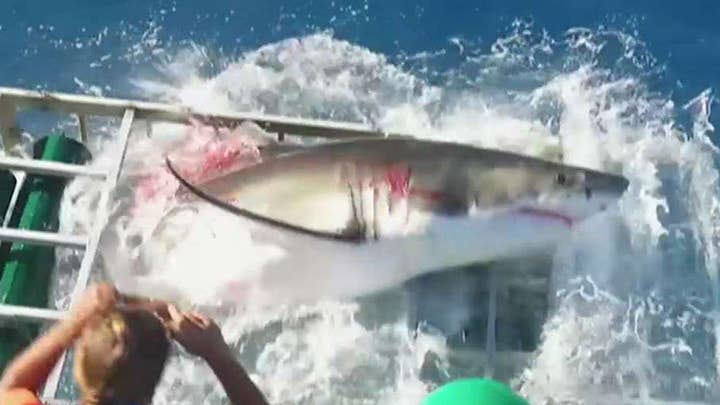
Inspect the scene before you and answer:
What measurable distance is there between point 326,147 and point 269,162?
0.11 meters

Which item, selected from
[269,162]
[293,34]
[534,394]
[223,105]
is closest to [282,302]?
[269,162]

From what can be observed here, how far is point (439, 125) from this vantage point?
3.62 meters

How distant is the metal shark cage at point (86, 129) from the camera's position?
8.87ft

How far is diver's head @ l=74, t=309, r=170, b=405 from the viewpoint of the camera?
184 cm

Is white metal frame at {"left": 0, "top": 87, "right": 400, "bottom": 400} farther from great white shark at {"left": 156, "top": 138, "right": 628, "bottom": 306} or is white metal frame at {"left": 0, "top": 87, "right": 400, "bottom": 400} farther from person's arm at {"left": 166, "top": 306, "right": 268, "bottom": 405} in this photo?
person's arm at {"left": 166, "top": 306, "right": 268, "bottom": 405}

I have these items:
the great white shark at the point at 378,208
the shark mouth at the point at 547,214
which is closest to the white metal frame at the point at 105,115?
the great white shark at the point at 378,208

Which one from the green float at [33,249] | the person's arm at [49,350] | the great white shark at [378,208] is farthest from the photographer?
the great white shark at [378,208]

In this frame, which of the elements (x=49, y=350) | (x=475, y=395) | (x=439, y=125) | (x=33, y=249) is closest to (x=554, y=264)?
(x=439, y=125)

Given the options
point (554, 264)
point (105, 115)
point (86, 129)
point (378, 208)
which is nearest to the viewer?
point (378, 208)

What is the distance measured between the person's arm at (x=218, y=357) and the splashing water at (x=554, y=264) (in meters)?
0.50

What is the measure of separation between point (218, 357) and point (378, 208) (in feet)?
2.48

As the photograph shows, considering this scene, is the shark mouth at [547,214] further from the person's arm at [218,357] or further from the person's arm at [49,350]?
the person's arm at [49,350]

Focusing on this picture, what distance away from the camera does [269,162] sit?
2.83m

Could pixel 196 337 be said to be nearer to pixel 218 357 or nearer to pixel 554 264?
pixel 218 357
